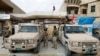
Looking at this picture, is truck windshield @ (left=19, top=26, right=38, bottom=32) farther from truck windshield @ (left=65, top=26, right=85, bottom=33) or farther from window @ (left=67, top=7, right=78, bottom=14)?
window @ (left=67, top=7, right=78, bottom=14)

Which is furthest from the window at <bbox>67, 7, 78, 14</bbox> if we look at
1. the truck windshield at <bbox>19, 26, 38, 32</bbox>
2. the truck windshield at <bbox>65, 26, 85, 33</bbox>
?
the truck windshield at <bbox>19, 26, 38, 32</bbox>

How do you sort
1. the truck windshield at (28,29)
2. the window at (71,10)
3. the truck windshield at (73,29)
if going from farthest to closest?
the window at (71,10)
the truck windshield at (28,29)
the truck windshield at (73,29)

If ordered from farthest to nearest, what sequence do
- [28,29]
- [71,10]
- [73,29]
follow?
[71,10], [28,29], [73,29]

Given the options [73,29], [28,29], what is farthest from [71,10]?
Answer: [28,29]

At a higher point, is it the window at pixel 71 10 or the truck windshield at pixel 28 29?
the window at pixel 71 10

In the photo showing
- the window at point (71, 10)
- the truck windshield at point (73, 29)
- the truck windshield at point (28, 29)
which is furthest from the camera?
the window at point (71, 10)

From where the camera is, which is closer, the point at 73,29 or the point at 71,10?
the point at 73,29

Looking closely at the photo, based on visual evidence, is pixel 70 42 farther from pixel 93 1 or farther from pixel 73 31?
pixel 93 1

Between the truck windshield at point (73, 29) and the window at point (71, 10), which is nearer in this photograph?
the truck windshield at point (73, 29)

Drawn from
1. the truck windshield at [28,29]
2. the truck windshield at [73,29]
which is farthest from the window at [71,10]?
the truck windshield at [28,29]

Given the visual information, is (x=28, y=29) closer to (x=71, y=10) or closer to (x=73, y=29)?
(x=73, y=29)

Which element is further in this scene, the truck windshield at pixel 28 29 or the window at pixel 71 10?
the window at pixel 71 10

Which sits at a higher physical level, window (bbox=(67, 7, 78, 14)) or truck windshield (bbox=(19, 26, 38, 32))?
window (bbox=(67, 7, 78, 14))

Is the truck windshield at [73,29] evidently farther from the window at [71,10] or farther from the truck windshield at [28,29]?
the window at [71,10]
